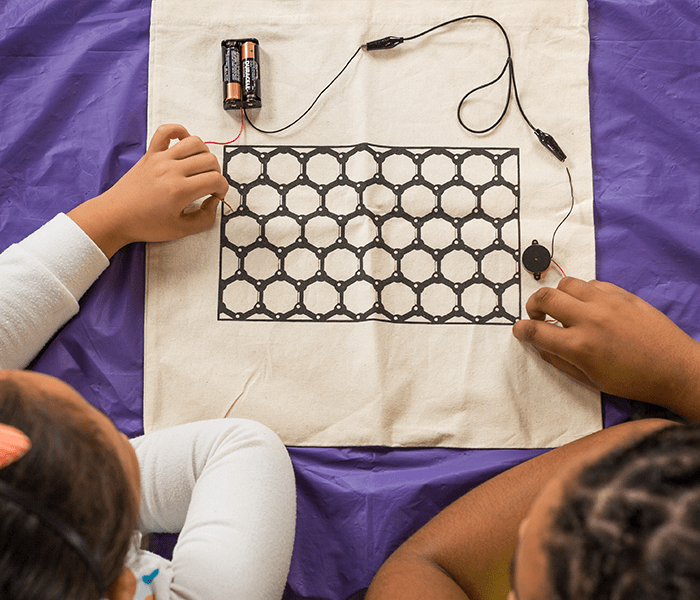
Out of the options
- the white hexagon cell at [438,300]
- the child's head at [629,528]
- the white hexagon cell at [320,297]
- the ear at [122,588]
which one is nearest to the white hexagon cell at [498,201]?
the white hexagon cell at [438,300]

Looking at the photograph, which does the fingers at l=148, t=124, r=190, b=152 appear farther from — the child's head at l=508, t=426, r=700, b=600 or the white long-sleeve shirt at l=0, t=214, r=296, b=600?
the child's head at l=508, t=426, r=700, b=600

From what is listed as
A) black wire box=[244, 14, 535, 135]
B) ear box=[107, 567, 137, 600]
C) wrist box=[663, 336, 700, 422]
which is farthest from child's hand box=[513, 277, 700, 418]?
ear box=[107, 567, 137, 600]

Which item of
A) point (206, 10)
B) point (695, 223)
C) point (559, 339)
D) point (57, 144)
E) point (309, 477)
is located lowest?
point (309, 477)

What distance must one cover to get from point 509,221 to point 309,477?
15.8 inches

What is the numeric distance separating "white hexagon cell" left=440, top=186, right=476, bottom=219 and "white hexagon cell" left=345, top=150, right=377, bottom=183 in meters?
0.10

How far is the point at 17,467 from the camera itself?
27 cm

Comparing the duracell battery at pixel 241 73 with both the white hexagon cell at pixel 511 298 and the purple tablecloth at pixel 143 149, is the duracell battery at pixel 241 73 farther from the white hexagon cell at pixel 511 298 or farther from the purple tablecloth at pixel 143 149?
the white hexagon cell at pixel 511 298

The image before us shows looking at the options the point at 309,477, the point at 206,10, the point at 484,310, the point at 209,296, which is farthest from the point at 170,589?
Result: the point at 206,10

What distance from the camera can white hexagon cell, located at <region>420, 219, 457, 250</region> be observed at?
0.66 metres

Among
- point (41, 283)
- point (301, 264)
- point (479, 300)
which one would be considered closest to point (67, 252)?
point (41, 283)

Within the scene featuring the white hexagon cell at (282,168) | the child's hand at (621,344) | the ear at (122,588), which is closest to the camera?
the ear at (122,588)

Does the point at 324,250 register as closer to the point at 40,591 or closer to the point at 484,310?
the point at 484,310

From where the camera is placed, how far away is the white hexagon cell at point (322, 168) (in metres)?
0.67

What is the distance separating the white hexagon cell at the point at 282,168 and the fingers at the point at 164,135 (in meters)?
0.11
